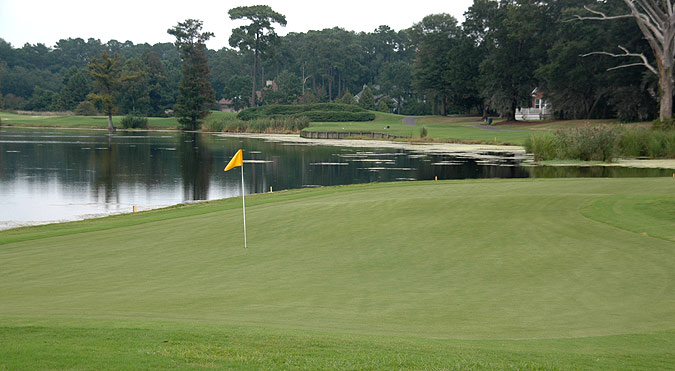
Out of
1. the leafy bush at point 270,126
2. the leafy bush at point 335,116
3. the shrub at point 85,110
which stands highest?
the shrub at point 85,110

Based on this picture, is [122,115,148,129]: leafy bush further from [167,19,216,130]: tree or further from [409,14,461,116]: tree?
[409,14,461,116]: tree

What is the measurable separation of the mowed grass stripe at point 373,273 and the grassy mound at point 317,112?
95.8m

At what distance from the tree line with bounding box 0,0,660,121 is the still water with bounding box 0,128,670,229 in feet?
101

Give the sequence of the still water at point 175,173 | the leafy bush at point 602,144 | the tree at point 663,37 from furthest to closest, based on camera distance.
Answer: the tree at point 663,37 → the leafy bush at point 602,144 → the still water at point 175,173

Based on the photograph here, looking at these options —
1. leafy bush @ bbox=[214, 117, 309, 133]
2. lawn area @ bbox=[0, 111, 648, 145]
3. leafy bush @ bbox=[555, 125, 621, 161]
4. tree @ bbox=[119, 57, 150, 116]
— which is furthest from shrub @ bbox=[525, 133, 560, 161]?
tree @ bbox=[119, 57, 150, 116]

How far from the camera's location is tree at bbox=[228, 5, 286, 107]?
13200 centimetres

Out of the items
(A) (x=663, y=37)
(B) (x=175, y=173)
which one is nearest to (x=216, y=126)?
(B) (x=175, y=173)

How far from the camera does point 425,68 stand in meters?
113

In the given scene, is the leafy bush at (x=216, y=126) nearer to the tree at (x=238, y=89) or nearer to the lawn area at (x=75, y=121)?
the lawn area at (x=75, y=121)

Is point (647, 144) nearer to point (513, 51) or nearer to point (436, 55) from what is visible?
point (513, 51)

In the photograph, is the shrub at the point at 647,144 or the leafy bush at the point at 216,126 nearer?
the shrub at the point at 647,144

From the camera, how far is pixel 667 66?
5866 cm

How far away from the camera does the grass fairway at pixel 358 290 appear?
612cm

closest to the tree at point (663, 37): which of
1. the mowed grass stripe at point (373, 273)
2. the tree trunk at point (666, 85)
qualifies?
the tree trunk at point (666, 85)
